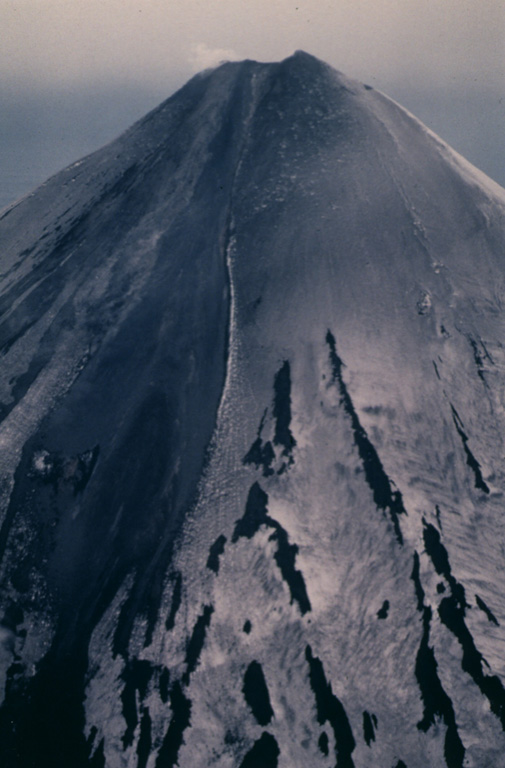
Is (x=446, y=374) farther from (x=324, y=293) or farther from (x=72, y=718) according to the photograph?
(x=72, y=718)

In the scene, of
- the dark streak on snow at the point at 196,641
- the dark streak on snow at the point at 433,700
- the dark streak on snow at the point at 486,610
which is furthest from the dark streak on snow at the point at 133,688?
the dark streak on snow at the point at 486,610

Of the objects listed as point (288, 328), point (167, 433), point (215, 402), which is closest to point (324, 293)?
point (288, 328)

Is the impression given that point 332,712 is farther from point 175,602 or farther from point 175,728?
point 175,602

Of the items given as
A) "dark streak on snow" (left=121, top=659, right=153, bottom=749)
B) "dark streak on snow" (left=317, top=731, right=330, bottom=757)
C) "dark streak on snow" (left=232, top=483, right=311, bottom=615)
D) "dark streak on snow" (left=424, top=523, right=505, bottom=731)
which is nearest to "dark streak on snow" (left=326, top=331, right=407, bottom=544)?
"dark streak on snow" (left=424, top=523, right=505, bottom=731)

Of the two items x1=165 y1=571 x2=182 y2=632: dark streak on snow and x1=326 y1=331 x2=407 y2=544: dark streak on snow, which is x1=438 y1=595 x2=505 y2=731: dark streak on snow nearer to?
x1=326 y1=331 x2=407 y2=544: dark streak on snow

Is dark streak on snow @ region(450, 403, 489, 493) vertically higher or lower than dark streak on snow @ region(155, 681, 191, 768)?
higher

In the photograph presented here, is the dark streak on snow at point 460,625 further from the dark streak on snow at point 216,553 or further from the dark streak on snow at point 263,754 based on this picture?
the dark streak on snow at point 216,553

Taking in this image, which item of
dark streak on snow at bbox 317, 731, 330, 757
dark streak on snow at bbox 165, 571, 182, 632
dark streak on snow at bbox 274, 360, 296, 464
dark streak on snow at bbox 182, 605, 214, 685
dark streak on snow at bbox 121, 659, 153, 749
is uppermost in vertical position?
dark streak on snow at bbox 274, 360, 296, 464

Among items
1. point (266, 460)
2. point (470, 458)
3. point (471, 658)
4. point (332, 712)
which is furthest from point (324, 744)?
point (470, 458)
